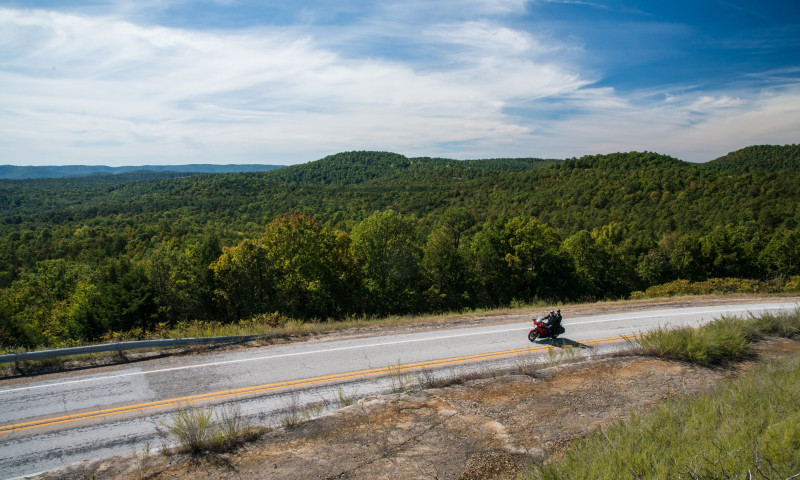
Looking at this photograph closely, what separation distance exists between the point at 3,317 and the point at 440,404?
24621 mm

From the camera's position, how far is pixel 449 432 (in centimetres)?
600

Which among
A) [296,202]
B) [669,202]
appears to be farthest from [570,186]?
[296,202]

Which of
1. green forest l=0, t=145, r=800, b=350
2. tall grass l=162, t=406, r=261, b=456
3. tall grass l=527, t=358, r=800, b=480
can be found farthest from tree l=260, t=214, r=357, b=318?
tall grass l=527, t=358, r=800, b=480

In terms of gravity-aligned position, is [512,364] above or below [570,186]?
below

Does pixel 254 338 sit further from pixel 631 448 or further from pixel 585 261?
pixel 585 261

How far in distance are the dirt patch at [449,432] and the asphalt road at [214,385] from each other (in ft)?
3.57

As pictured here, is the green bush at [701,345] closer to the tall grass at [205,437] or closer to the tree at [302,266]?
the tall grass at [205,437]

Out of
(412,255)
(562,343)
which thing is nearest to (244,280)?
(412,255)

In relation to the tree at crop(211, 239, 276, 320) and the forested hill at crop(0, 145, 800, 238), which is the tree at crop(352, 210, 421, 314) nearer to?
the tree at crop(211, 239, 276, 320)

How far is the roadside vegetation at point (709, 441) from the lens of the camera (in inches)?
149

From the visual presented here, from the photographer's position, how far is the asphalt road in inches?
251

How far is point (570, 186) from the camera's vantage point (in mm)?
104188

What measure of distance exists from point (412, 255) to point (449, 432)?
78.5 feet

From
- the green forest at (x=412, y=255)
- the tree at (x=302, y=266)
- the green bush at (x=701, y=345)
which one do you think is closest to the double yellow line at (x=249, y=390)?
the green bush at (x=701, y=345)
